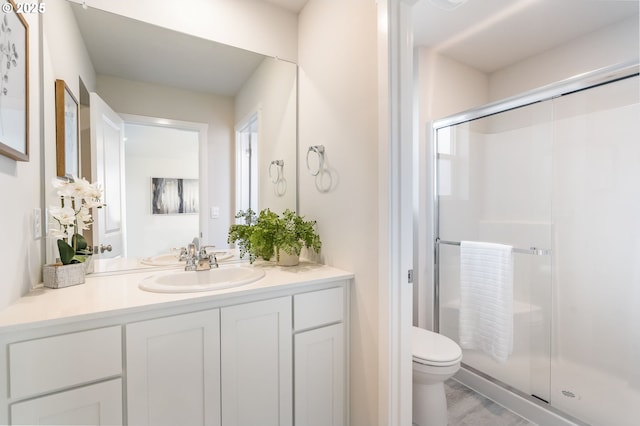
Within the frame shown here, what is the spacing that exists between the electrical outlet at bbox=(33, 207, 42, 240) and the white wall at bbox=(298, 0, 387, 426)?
1234mm

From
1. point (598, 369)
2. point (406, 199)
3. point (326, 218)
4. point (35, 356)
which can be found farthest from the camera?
point (598, 369)

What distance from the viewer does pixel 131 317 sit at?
1.01 metres

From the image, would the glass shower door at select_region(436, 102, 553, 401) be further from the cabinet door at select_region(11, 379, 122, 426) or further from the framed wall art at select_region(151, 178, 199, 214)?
the cabinet door at select_region(11, 379, 122, 426)

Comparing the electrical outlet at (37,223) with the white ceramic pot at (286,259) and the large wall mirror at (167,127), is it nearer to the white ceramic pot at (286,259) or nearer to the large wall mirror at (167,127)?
the large wall mirror at (167,127)

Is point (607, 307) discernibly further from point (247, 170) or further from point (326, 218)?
point (247, 170)

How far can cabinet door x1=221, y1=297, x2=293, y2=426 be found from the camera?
118cm

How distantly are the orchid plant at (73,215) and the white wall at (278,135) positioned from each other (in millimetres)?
910

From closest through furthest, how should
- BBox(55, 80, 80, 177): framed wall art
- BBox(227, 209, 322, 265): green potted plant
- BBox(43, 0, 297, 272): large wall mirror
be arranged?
1. BBox(55, 80, 80, 177): framed wall art
2. BBox(43, 0, 297, 272): large wall mirror
3. BBox(227, 209, 322, 265): green potted plant

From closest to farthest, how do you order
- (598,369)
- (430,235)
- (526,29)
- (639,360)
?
(639,360)
(598,369)
(526,29)
(430,235)

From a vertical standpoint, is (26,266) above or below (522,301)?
above

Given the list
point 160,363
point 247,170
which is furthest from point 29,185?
point 247,170

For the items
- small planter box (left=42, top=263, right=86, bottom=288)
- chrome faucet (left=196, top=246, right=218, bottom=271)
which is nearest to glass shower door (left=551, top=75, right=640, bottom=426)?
chrome faucet (left=196, top=246, right=218, bottom=271)

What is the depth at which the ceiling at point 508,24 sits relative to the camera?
1.86 m

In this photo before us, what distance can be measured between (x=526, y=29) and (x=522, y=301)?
1.96 metres
